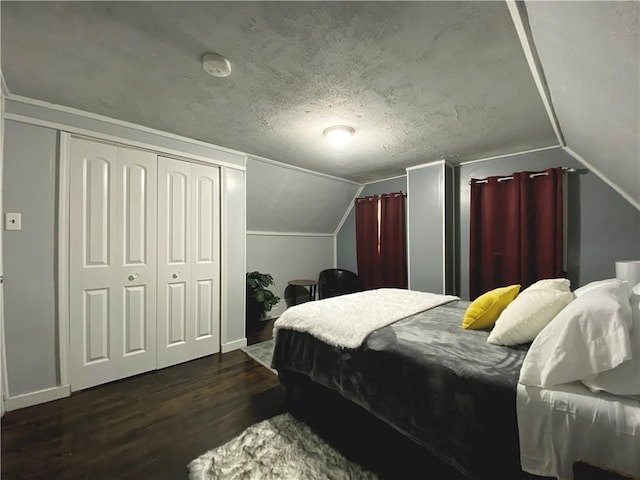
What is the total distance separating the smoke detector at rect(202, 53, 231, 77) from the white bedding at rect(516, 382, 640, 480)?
216cm

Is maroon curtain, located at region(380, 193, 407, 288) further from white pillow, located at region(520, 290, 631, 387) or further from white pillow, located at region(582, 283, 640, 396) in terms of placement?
white pillow, located at region(582, 283, 640, 396)

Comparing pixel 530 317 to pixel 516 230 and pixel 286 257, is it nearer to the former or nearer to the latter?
pixel 516 230

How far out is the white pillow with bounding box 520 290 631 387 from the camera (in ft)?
3.04

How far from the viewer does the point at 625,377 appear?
0.92 m

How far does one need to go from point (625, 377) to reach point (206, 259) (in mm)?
3011

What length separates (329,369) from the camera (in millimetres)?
1677

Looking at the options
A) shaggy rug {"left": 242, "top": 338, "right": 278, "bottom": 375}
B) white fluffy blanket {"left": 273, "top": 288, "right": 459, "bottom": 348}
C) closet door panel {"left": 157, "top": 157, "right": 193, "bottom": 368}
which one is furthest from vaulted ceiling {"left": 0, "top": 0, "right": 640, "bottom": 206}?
shaggy rug {"left": 242, "top": 338, "right": 278, "bottom": 375}

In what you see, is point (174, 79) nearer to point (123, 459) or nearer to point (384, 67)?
point (384, 67)

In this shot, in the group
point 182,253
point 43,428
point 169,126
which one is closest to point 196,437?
point 43,428

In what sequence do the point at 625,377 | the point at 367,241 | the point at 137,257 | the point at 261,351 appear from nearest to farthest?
the point at 625,377 < the point at 137,257 < the point at 261,351 < the point at 367,241

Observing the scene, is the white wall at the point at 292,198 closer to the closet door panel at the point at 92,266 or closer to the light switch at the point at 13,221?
the closet door panel at the point at 92,266

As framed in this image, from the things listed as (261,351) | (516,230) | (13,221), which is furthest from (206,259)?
(516,230)

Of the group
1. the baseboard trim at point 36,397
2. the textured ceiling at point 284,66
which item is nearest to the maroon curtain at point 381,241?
the textured ceiling at point 284,66

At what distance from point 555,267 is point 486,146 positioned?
1519 mm
